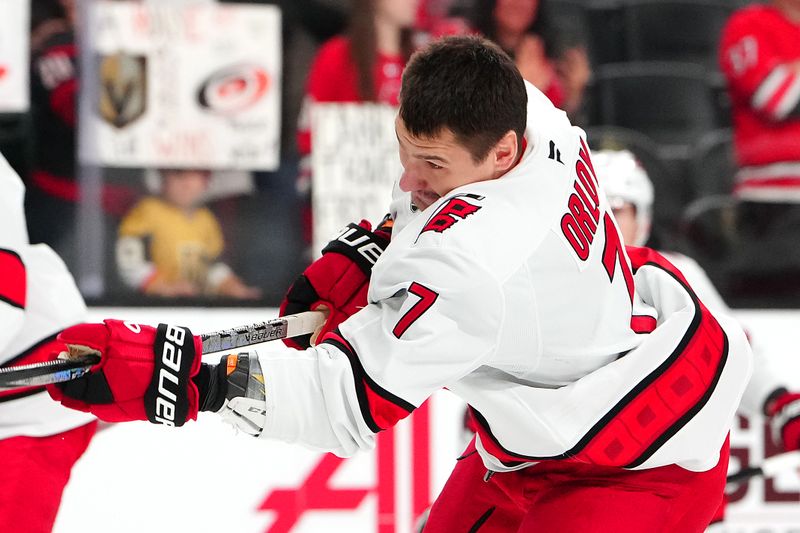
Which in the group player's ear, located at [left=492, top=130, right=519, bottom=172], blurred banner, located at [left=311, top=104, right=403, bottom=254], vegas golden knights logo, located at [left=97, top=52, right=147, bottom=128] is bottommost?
blurred banner, located at [left=311, top=104, right=403, bottom=254]

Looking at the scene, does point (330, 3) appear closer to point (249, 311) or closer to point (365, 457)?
point (249, 311)

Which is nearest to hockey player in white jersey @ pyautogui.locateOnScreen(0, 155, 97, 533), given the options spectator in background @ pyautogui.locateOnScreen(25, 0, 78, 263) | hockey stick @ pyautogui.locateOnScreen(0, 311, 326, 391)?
hockey stick @ pyautogui.locateOnScreen(0, 311, 326, 391)

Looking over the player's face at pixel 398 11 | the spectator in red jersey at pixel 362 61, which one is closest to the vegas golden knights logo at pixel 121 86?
the spectator in red jersey at pixel 362 61

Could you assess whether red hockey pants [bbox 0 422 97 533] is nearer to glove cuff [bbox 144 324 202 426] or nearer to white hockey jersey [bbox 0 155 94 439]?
white hockey jersey [bbox 0 155 94 439]

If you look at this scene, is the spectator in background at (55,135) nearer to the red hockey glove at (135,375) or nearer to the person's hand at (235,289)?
the person's hand at (235,289)

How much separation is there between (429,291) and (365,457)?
166cm

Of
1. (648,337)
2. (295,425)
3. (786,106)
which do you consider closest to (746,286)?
(786,106)

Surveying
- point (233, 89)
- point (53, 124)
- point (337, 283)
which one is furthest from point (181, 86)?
point (337, 283)

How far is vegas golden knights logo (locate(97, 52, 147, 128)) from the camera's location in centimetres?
353

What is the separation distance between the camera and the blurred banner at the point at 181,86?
3.52m

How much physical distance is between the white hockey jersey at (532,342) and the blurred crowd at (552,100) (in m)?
1.53

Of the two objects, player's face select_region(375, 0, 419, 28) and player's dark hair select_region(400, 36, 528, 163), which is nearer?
player's dark hair select_region(400, 36, 528, 163)

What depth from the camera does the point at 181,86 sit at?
3.58 metres

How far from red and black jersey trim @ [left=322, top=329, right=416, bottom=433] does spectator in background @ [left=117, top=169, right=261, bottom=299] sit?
1885mm
